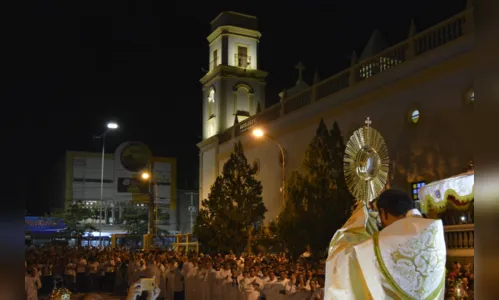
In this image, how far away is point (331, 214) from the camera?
21.5 metres

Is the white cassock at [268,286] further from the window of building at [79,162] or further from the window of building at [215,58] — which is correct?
the window of building at [79,162]

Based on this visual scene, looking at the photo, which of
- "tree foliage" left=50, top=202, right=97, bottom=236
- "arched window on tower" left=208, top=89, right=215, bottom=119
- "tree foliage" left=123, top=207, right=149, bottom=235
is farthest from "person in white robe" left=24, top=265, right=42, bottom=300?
"tree foliage" left=123, top=207, right=149, bottom=235

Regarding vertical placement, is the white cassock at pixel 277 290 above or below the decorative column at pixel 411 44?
below

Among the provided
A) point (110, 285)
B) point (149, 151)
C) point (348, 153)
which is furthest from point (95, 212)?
point (348, 153)

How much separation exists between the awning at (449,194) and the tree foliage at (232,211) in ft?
41.0

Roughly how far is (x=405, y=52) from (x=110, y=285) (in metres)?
15.2

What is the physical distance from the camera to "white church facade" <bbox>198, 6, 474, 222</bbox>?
19656 millimetres

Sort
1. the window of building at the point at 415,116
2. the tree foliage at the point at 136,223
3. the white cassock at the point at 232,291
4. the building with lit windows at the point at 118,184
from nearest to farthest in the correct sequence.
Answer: the white cassock at the point at 232,291, the window of building at the point at 415,116, the tree foliage at the point at 136,223, the building with lit windows at the point at 118,184

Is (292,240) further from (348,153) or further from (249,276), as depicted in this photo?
(348,153)

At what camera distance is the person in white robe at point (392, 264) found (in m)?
3.70

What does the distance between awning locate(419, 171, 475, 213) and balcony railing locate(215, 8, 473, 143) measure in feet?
17.9

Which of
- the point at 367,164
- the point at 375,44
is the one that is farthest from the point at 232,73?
the point at 367,164

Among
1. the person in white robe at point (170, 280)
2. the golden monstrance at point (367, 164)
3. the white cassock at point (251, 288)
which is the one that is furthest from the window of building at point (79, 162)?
the golden monstrance at point (367, 164)

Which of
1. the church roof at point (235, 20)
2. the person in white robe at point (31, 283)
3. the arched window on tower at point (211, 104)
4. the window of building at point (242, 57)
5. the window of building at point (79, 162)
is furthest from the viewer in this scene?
the window of building at point (79, 162)
